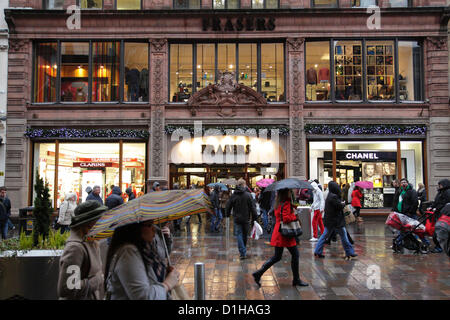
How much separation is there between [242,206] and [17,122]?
15.0 m

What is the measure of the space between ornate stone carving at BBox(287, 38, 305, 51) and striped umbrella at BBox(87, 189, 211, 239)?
694 inches

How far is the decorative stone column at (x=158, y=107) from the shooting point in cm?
1973

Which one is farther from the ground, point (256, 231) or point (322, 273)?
point (256, 231)

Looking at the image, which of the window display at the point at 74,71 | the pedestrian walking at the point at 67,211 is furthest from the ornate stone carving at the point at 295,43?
the pedestrian walking at the point at 67,211

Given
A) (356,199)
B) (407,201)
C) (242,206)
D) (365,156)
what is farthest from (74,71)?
(407,201)

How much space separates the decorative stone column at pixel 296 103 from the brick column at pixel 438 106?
249 inches

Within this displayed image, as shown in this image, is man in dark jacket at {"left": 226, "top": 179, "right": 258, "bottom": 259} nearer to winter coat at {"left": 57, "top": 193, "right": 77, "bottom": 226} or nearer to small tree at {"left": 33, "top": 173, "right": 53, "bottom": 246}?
small tree at {"left": 33, "top": 173, "right": 53, "bottom": 246}

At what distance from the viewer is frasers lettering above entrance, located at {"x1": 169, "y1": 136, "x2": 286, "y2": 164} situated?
66.3 ft

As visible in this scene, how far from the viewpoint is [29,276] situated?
5.84 metres

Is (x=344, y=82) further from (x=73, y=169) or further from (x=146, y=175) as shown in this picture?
(x=73, y=169)

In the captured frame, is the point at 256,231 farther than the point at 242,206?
Yes

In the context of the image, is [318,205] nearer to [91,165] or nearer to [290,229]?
[290,229]

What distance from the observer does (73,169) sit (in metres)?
20.3

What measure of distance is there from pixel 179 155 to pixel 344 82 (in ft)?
30.7
